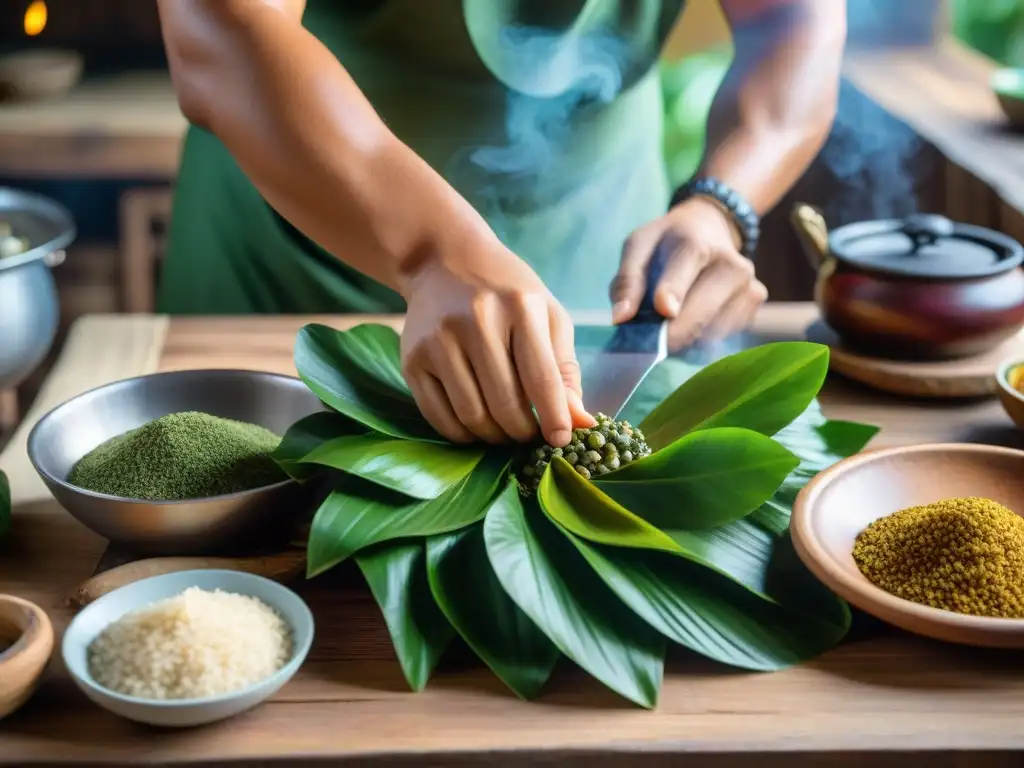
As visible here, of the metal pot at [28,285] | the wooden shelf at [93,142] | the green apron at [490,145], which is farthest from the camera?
the wooden shelf at [93,142]

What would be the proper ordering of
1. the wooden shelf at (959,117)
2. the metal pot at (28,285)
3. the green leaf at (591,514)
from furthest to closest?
the wooden shelf at (959,117)
the metal pot at (28,285)
the green leaf at (591,514)

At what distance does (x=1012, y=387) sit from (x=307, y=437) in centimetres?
66

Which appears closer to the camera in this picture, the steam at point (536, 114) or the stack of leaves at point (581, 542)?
the stack of leaves at point (581, 542)

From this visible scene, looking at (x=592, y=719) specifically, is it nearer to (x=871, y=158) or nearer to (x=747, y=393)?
(x=747, y=393)

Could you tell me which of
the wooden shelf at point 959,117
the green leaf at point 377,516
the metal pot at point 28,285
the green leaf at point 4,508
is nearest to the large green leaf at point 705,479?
the green leaf at point 377,516

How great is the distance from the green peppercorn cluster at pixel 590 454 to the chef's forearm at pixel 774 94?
1.90 ft

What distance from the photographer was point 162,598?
752mm

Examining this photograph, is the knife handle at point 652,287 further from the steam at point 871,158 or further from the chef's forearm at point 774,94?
the steam at point 871,158

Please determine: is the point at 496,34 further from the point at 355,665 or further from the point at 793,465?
the point at 355,665

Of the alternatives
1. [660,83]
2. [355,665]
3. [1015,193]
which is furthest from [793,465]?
[1015,193]

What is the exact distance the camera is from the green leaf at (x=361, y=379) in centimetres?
90

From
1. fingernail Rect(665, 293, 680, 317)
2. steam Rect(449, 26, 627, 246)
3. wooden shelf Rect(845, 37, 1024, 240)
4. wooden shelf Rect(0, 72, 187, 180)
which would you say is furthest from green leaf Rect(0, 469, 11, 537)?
wooden shelf Rect(0, 72, 187, 180)

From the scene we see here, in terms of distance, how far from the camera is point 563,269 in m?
1.55

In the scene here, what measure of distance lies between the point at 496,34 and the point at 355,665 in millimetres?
910
